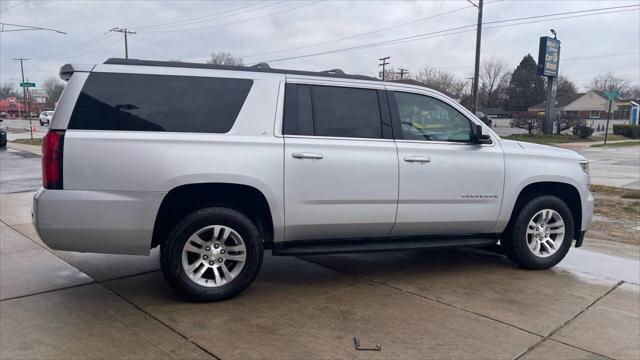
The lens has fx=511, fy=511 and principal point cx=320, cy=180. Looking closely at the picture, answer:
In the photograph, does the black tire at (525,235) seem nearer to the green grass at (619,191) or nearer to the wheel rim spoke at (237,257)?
the wheel rim spoke at (237,257)

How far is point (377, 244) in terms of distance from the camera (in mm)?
4801

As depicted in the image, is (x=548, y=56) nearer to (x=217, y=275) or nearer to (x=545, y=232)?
(x=545, y=232)

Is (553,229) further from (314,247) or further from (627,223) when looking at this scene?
(627,223)

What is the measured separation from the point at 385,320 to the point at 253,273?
1.17 meters

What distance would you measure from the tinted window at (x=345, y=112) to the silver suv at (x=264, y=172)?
13 millimetres

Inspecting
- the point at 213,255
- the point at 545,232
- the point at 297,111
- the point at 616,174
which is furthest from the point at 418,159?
the point at 616,174

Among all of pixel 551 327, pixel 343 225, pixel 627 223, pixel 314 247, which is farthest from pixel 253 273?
pixel 627 223

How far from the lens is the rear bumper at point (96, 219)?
3844 mm

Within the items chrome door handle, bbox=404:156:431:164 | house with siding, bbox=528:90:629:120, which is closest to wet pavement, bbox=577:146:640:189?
chrome door handle, bbox=404:156:431:164

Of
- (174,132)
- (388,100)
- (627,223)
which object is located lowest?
(627,223)

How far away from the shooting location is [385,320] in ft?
13.3

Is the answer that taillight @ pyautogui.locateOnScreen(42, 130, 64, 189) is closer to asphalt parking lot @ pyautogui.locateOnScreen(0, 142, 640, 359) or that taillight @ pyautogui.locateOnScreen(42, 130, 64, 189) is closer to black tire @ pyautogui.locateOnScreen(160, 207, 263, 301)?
black tire @ pyautogui.locateOnScreen(160, 207, 263, 301)

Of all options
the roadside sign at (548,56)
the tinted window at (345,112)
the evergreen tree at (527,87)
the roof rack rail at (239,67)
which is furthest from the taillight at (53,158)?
the evergreen tree at (527,87)

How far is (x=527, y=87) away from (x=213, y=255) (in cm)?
8818
